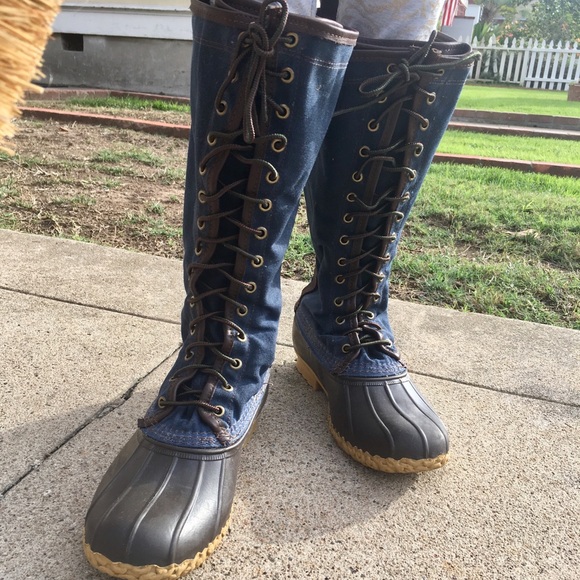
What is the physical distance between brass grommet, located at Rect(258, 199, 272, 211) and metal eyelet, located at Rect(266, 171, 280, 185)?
0.03 metres

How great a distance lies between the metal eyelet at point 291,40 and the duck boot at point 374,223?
8.3 inches

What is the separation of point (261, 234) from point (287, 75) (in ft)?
0.79

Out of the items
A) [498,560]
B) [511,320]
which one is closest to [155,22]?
[511,320]

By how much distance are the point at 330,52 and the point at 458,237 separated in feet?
6.03

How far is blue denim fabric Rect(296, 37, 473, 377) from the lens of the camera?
0.98 meters

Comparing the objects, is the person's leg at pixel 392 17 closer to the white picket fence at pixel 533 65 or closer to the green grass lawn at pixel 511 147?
the green grass lawn at pixel 511 147

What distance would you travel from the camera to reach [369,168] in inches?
41.2

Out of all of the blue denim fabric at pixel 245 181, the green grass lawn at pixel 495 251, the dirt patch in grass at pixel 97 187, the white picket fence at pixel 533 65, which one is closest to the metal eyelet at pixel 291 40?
the blue denim fabric at pixel 245 181

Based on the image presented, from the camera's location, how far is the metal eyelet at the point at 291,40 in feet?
2.60

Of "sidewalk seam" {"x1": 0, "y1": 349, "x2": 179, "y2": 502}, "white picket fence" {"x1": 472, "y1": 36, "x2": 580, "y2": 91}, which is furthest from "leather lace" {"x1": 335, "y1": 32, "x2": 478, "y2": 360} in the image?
"white picket fence" {"x1": 472, "y1": 36, "x2": 580, "y2": 91}

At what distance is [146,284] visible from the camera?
72.0 inches

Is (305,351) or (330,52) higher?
(330,52)

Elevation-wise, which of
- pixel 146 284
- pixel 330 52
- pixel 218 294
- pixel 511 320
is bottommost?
pixel 146 284

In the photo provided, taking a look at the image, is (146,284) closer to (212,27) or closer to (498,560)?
(212,27)
